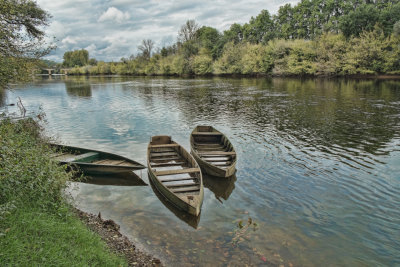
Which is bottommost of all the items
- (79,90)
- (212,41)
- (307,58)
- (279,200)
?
(279,200)

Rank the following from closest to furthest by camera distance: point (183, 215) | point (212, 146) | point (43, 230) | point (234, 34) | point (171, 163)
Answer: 1. point (43, 230)
2. point (183, 215)
3. point (171, 163)
4. point (212, 146)
5. point (234, 34)

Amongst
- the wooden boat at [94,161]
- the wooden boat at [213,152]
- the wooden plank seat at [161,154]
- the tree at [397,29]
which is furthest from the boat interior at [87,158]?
the tree at [397,29]

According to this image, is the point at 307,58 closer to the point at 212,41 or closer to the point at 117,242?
the point at 212,41

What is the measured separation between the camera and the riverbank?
5312mm

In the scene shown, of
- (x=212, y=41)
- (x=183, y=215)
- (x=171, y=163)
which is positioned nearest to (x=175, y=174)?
(x=171, y=163)

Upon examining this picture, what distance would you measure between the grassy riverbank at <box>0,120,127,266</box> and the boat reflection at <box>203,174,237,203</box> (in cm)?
608

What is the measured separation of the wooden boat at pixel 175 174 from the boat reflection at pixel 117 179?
96 cm

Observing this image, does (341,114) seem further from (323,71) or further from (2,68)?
(323,71)

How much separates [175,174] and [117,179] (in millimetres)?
3068

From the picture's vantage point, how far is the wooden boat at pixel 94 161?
1318cm

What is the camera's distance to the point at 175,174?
1352 centimetres

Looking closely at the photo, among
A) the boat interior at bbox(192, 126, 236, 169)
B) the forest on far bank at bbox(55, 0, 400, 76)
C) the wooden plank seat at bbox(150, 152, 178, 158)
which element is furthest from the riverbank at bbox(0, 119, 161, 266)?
the forest on far bank at bbox(55, 0, 400, 76)

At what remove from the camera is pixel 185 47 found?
120812 mm

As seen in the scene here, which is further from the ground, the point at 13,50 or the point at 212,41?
the point at 212,41
